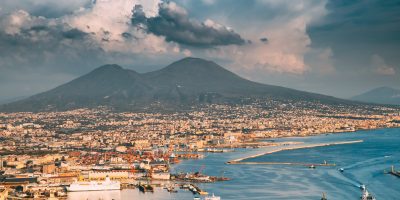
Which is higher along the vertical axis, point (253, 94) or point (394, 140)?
point (253, 94)

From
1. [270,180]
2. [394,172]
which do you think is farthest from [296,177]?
[394,172]

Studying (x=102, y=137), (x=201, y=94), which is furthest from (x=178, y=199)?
(x=201, y=94)

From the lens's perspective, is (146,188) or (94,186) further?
(94,186)

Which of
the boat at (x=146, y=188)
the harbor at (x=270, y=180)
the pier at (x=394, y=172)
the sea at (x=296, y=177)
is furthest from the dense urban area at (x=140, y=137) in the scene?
the pier at (x=394, y=172)

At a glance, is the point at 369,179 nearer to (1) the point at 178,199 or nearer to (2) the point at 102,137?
(1) the point at 178,199

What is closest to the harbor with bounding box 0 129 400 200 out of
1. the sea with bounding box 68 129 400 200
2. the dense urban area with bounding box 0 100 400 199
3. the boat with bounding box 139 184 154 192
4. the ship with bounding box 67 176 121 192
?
the sea with bounding box 68 129 400 200

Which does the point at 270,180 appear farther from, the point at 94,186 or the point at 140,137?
A: the point at 140,137

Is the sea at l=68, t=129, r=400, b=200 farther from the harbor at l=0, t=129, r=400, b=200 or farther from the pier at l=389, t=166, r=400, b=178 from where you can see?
the pier at l=389, t=166, r=400, b=178
